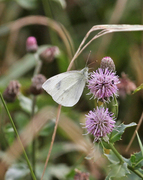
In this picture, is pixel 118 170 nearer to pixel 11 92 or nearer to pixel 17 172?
pixel 17 172

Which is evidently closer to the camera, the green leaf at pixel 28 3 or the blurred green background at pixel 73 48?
the blurred green background at pixel 73 48

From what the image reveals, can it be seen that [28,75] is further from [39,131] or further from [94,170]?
[94,170]

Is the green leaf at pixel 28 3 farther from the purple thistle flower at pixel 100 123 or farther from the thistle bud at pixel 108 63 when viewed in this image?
the purple thistle flower at pixel 100 123

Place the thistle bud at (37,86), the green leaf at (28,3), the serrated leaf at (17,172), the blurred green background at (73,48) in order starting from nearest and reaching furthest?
the serrated leaf at (17,172) → the thistle bud at (37,86) → the blurred green background at (73,48) → the green leaf at (28,3)

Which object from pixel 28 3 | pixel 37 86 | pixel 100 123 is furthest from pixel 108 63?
pixel 28 3

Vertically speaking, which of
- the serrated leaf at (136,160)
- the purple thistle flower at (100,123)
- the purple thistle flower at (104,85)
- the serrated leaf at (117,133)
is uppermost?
the purple thistle flower at (104,85)

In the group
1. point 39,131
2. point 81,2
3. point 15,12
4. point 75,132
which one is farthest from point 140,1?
point 39,131

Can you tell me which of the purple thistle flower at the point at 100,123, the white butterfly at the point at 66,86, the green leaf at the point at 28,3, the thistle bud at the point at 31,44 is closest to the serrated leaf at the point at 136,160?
the purple thistle flower at the point at 100,123

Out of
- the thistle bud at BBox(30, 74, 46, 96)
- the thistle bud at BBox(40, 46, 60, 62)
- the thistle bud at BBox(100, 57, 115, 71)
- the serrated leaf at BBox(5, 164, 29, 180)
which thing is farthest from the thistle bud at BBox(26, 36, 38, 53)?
the thistle bud at BBox(100, 57, 115, 71)
